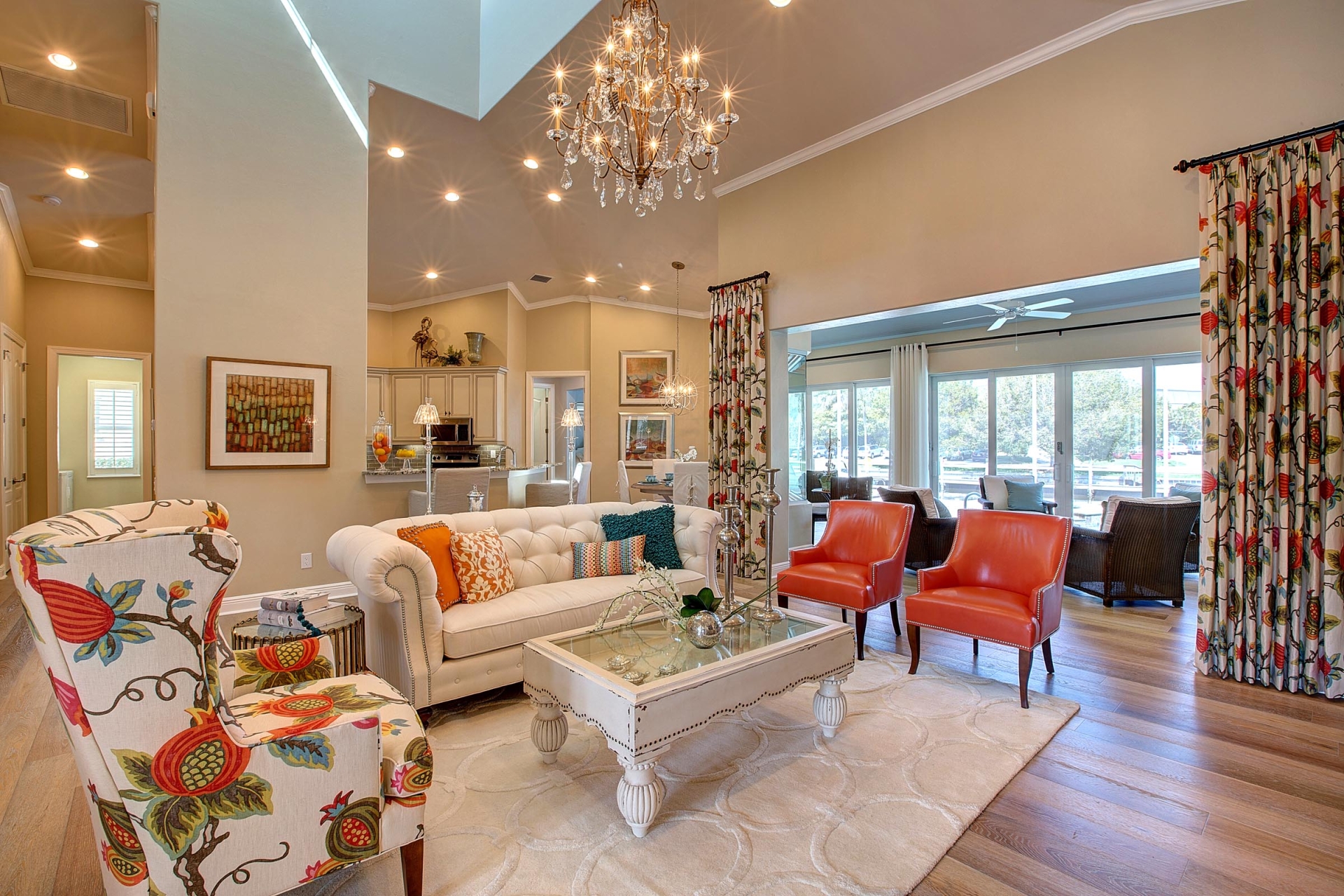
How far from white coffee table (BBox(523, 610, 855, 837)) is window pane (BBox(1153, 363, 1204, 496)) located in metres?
6.70

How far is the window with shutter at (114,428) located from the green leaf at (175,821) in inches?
341

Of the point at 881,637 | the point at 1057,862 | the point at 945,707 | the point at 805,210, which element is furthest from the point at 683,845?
the point at 805,210

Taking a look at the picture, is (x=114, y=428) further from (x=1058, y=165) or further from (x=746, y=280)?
(x=1058, y=165)

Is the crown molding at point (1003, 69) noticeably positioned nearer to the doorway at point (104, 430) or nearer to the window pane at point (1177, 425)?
the window pane at point (1177, 425)

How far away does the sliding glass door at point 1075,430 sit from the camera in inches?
284

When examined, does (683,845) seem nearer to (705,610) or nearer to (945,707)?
(705,610)

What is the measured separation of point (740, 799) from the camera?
86.2 inches

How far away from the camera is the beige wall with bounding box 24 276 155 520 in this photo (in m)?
6.66

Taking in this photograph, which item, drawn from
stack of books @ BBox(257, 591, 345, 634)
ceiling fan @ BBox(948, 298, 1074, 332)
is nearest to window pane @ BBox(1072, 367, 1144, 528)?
ceiling fan @ BBox(948, 298, 1074, 332)

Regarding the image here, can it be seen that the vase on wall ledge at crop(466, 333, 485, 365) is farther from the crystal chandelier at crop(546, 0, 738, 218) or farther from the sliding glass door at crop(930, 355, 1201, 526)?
the sliding glass door at crop(930, 355, 1201, 526)

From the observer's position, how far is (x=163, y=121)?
4102 millimetres

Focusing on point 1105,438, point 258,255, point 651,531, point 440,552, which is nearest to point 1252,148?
point 651,531

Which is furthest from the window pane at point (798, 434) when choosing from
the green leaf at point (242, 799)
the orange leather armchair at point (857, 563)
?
the green leaf at point (242, 799)

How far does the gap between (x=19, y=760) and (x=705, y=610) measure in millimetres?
2776
